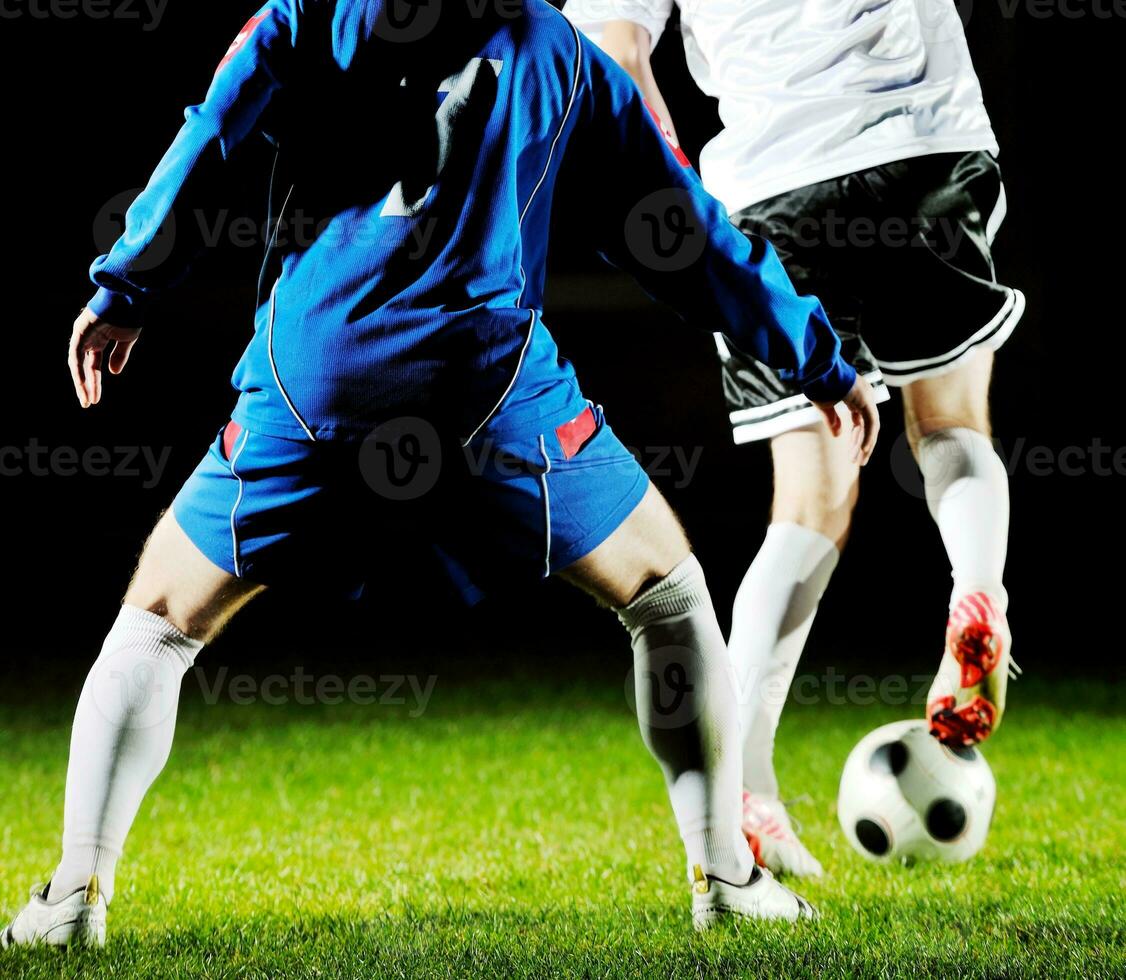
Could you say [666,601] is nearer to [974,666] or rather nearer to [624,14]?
[974,666]

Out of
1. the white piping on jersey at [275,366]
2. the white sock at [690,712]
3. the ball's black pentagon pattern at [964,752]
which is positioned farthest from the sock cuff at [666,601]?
the ball's black pentagon pattern at [964,752]

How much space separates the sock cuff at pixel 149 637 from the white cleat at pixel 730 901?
2.61 ft

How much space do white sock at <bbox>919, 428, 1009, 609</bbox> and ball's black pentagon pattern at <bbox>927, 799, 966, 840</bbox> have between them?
37cm

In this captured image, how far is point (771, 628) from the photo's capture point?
8.48ft

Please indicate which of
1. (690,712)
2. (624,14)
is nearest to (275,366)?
(690,712)

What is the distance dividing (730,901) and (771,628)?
28.1 inches

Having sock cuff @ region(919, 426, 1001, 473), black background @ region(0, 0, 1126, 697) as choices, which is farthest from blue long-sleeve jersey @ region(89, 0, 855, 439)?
black background @ region(0, 0, 1126, 697)

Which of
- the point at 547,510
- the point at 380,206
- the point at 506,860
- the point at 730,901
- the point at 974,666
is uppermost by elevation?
the point at 380,206

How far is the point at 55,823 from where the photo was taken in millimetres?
3008

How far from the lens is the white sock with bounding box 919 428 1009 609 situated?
100.0 inches

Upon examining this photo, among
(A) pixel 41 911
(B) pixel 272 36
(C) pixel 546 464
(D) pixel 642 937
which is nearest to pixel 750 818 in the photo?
(D) pixel 642 937

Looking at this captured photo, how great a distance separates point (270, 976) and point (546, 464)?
2.50ft

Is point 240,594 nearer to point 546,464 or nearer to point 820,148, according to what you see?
point 546,464

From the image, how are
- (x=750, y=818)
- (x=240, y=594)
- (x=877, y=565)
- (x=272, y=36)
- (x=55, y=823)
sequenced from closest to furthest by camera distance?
1. (x=272, y=36)
2. (x=240, y=594)
3. (x=750, y=818)
4. (x=55, y=823)
5. (x=877, y=565)
